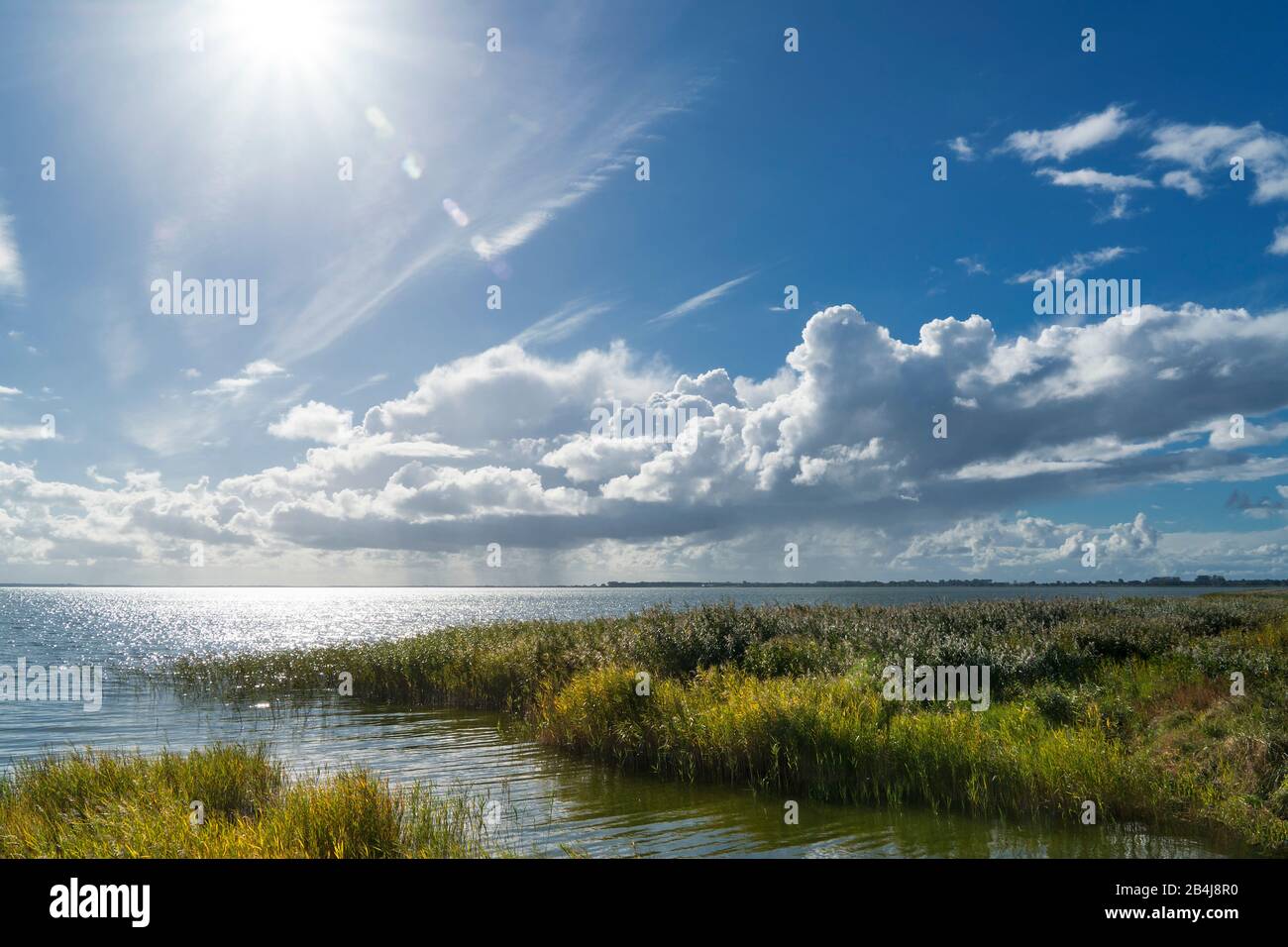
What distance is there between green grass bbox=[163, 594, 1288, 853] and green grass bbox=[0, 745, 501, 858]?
7.16 m

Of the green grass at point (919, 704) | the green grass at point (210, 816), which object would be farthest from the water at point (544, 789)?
the green grass at point (210, 816)

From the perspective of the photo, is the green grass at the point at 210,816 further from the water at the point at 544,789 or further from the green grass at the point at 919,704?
the green grass at the point at 919,704

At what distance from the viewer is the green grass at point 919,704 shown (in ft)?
49.0

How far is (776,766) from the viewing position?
59.0 ft

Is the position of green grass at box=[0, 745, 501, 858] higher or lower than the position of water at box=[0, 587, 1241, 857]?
higher

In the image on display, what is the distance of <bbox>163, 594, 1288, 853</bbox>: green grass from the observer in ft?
49.0

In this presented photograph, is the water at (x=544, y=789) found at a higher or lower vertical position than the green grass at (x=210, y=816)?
lower

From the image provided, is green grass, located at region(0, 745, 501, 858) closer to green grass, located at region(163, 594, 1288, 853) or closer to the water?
the water

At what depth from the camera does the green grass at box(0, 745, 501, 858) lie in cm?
1127

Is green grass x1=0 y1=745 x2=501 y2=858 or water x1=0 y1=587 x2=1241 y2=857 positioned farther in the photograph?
water x1=0 y1=587 x2=1241 y2=857

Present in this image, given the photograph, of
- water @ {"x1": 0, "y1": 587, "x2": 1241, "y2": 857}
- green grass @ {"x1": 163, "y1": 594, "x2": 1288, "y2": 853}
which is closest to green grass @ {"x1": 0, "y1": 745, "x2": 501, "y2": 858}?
water @ {"x1": 0, "y1": 587, "x2": 1241, "y2": 857}

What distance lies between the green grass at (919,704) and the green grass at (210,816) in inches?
282
